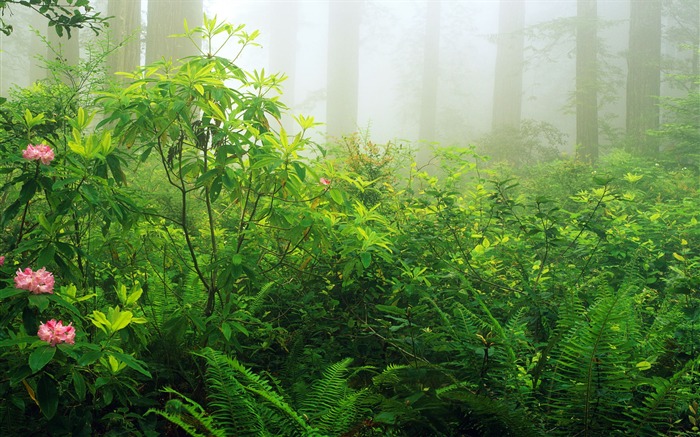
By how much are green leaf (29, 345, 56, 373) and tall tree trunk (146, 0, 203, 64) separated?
24.3 ft

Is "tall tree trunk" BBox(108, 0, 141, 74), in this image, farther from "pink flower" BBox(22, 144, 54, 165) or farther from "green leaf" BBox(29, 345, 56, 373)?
"green leaf" BBox(29, 345, 56, 373)

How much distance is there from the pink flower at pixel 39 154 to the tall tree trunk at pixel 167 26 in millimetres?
6748

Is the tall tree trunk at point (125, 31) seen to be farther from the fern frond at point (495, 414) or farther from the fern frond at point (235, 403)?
the fern frond at point (495, 414)

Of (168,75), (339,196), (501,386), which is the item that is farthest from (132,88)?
(501,386)

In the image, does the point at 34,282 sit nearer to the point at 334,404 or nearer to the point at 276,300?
the point at 334,404

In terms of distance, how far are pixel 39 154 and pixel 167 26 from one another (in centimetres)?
734

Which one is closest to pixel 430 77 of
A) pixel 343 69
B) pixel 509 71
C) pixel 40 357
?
pixel 509 71

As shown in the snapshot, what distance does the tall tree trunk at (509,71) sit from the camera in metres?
19.3

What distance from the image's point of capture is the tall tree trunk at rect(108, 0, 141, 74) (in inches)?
304

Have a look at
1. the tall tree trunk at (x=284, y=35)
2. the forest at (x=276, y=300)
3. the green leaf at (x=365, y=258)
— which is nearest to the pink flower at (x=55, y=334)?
the forest at (x=276, y=300)

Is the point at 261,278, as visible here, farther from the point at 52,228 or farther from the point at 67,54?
the point at 67,54

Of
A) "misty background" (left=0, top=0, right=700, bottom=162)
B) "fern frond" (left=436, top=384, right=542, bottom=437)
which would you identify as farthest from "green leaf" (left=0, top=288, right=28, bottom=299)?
"misty background" (left=0, top=0, right=700, bottom=162)

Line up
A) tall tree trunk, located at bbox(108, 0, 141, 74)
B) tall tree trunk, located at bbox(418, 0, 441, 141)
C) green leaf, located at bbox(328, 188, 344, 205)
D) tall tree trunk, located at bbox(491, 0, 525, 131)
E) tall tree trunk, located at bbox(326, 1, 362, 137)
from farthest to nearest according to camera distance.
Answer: tall tree trunk, located at bbox(418, 0, 441, 141), tall tree trunk, located at bbox(326, 1, 362, 137), tall tree trunk, located at bbox(491, 0, 525, 131), tall tree trunk, located at bbox(108, 0, 141, 74), green leaf, located at bbox(328, 188, 344, 205)

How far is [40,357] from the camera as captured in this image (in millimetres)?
1577
